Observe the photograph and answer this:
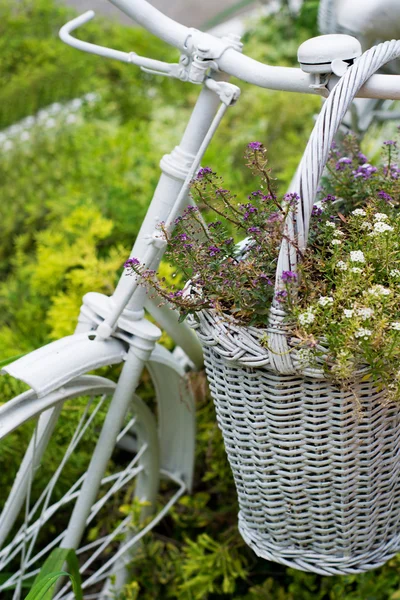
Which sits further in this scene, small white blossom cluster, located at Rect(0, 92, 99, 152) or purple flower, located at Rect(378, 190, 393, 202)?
small white blossom cluster, located at Rect(0, 92, 99, 152)

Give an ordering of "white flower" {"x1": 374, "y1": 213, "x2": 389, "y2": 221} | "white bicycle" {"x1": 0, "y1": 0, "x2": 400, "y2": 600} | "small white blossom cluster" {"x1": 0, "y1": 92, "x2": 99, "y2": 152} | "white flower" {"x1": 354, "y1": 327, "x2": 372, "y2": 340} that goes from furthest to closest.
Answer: "small white blossom cluster" {"x1": 0, "y1": 92, "x2": 99, "y2": 152} → "white bicycle" {"x1": 0, "y1": 0, "x2": 400, "y2": 600} → "white flower" {"x1": 374, "y1": 213, "x2": 389, "y2": 221} → "white flower" {"x1": 354, "y1": 327, "x2": 372, "y2": 340}

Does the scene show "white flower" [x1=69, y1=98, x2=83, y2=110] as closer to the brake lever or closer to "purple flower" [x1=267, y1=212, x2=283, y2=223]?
the brake lever

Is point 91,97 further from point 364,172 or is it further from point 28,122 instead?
point 364,172

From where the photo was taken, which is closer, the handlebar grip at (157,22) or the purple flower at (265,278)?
the purple flower at (265,278)

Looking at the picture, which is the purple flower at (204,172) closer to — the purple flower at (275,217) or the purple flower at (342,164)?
the purple flower at (275,217)

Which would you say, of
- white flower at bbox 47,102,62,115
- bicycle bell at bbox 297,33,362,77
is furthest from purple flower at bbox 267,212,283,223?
white flower at bbox 47,102,62,115

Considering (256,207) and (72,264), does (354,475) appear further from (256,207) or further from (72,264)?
(72,264)

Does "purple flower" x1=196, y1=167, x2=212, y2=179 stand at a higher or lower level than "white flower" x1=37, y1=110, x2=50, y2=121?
higher

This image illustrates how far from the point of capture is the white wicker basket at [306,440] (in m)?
0.93

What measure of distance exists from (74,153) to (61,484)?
1.72 m

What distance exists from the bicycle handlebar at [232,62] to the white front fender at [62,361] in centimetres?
49

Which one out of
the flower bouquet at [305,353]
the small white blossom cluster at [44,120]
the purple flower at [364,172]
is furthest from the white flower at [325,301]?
the small white blossom cluster at [44,120]

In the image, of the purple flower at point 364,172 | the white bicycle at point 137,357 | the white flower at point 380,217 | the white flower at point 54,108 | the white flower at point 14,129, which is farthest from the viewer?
the white flower at point 54,108

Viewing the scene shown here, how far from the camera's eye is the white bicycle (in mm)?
1119
